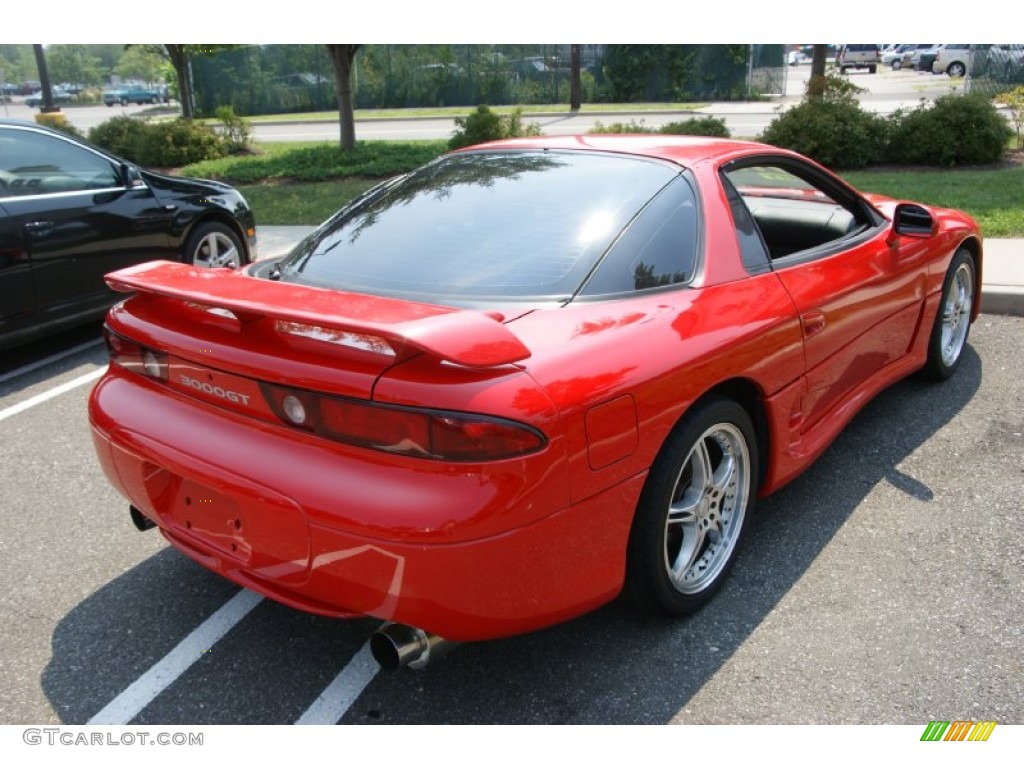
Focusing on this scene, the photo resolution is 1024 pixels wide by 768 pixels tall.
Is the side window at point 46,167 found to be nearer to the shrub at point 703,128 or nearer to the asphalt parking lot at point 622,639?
the asphalt parking lot at point 622,639

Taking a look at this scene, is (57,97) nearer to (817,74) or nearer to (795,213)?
(817,74)

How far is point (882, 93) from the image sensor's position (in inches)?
1149

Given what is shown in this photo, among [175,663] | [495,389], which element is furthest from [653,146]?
[175,663]

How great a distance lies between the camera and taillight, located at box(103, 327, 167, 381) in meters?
2.63

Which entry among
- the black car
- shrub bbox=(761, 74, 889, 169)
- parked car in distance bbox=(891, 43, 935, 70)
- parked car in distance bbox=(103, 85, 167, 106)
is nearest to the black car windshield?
the black car

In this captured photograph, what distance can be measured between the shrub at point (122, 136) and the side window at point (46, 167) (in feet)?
36.5

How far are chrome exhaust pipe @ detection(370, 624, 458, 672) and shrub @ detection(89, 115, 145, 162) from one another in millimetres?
15780

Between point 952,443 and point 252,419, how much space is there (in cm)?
321

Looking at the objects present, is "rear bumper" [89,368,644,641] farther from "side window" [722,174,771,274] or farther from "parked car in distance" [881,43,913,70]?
"parked car in distance" [881,43,913,70]

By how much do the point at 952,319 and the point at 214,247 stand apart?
5.01 m

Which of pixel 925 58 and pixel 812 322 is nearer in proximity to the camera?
pixel 812 322

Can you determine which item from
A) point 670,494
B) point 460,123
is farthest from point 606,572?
point 460,123

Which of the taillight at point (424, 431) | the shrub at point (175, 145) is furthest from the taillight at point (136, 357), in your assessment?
the shrub at point (175, 145)

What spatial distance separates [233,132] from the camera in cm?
1683
